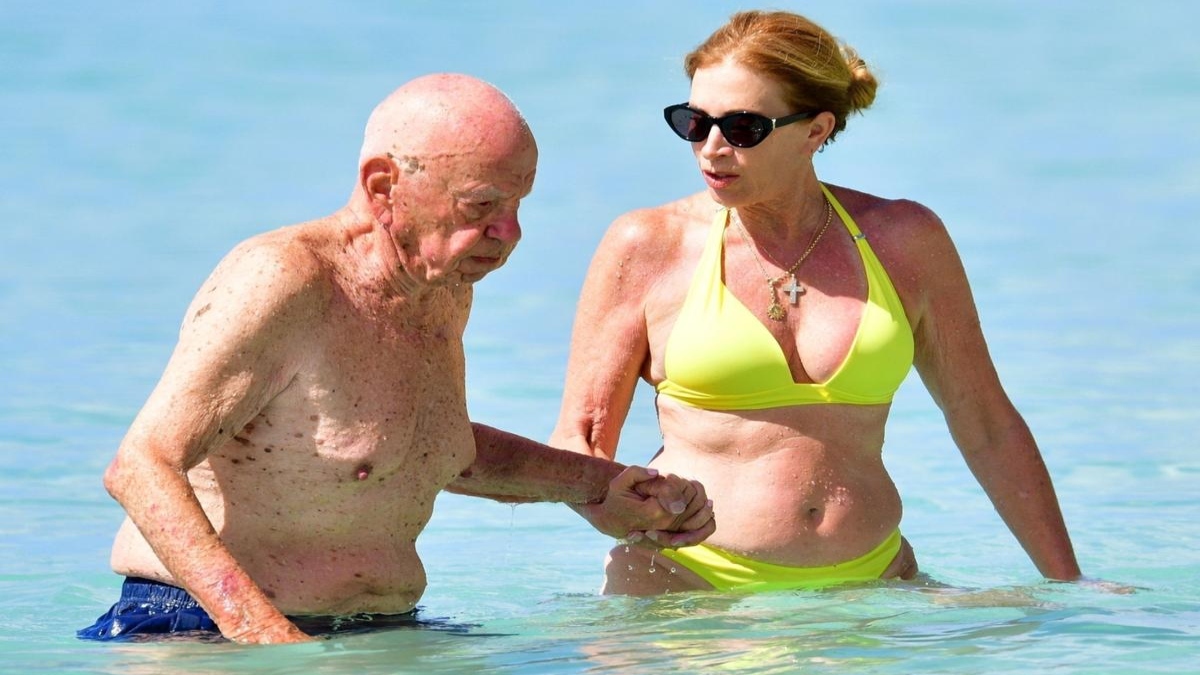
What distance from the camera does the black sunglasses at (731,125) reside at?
16.2 ft

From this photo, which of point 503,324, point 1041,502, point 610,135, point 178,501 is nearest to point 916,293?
point 1041,502

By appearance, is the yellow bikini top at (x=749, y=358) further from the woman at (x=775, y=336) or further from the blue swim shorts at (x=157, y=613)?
the blue swim shorts at (x=157, y=613)

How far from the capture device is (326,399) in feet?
12.0

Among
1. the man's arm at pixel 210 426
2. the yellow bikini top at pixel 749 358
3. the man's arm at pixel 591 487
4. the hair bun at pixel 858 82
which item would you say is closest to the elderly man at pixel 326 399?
the man's arm at pixel 210 426

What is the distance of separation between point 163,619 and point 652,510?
49.9 inches

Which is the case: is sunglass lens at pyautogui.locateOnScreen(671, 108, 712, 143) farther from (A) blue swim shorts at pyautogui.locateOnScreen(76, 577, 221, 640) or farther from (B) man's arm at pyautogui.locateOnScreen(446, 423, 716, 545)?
(A) blue swim shorts at pyautogui.locateOnScreen(76, 577, 221, 640)

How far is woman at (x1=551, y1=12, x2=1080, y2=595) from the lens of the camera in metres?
5.02

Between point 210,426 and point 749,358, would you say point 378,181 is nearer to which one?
point 210,426

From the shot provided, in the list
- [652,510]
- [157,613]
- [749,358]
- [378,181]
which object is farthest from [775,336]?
[157,613]

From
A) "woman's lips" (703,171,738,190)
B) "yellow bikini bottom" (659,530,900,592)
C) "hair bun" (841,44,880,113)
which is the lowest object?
"yellow bikini bottom" (659,530,900,592)

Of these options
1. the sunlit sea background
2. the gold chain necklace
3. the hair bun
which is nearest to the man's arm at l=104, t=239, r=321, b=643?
the sunlit sea background

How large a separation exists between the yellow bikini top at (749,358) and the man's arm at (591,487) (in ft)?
1.61

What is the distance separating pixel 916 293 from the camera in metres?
5.21

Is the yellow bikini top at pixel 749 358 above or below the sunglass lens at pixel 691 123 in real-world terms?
below
